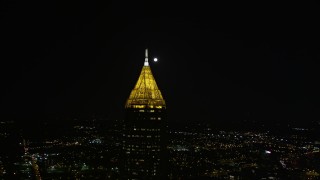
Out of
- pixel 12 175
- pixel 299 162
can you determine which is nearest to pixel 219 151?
pixel 299 162

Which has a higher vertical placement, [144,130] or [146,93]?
[146,93]

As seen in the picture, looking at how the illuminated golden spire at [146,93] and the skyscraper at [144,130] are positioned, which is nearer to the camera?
the skyscraper at [144,130]

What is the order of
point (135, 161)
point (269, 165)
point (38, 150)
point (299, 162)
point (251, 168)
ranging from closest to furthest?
point (135, 161) < point (251, 168) < point (269, 165) < point (299, 162) < point (38, 150)

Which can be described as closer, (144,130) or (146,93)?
(144,130)

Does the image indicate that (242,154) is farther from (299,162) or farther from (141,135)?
(141,135)

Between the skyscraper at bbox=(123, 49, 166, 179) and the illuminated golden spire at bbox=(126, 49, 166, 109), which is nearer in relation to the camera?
the skyscraper at bbox=(123, 49, 166, 179)
